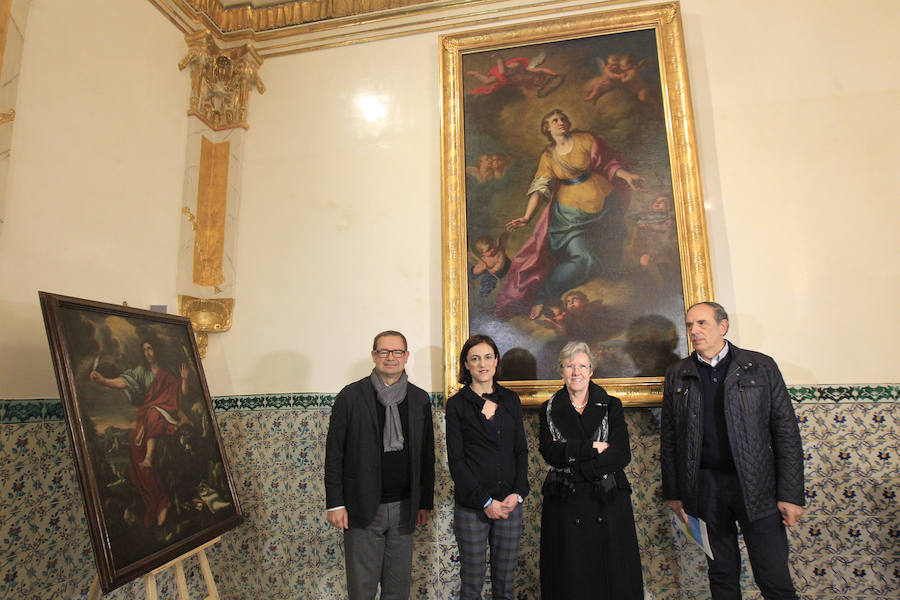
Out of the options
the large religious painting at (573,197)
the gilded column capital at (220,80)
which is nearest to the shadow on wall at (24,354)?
the gilded column capital at (220,80)

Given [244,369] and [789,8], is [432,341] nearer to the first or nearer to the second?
[244,369]

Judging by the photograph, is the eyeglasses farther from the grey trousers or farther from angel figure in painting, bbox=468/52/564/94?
angel figure in painting, bbox=468/52/564/94

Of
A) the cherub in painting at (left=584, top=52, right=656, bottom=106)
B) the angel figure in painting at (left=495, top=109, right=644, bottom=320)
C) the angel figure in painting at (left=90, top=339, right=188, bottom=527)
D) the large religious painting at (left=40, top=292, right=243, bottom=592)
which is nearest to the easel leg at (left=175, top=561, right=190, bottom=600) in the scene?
the large religious painting at (left=40, top=292, right=243, bottom=592)

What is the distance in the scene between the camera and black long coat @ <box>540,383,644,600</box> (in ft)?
8.33

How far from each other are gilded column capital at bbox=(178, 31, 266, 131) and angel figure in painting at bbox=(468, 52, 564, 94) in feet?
6.61

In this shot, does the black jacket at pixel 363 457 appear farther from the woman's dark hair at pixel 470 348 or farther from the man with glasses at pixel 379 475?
the woman's dark hair at pixel 470 348

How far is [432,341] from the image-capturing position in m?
3.85

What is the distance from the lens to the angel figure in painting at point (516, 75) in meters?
4.07

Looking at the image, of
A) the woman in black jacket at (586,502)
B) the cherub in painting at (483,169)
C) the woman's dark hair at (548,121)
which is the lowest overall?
the woman in black jacket at (586,502)

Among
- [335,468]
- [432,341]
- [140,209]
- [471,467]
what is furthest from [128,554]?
[140,209]

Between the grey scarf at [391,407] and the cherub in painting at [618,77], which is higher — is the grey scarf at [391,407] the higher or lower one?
the lower one

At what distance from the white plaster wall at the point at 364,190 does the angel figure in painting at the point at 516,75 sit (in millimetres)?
443

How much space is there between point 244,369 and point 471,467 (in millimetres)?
2242

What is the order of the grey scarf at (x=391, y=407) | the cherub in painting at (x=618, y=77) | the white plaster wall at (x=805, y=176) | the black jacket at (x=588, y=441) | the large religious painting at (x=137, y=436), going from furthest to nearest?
the cherub in painting at (x=618, y=77)
the white plaster wall at (x=805, y=176)
the grey scarf at (x=391, y=407)
the black jacket at (x=588, y=441)
the large religious painting at (x=137, y=436)
